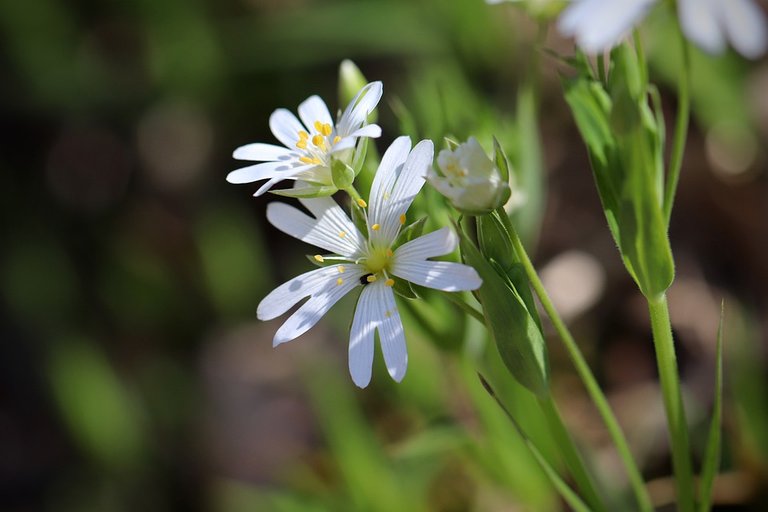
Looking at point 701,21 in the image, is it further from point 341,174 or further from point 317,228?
point 317,228

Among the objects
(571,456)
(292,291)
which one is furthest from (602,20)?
(571,456)

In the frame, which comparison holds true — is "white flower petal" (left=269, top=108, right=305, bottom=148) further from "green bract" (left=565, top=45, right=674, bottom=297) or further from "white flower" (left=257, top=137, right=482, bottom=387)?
"green bract" (left=565, top=45, right=674, bottom=297)

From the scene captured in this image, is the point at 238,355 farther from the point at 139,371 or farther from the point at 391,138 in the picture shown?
the point at 391,138

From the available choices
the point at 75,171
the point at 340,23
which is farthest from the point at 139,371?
the point at 340,23

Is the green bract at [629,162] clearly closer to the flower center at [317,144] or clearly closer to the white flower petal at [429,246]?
the white flower petal at [429,246]

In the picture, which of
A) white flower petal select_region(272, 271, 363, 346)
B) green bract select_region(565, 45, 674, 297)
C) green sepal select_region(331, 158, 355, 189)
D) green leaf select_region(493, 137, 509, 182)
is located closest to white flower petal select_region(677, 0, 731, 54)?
green bract select_region(565, 45, 674, 297)

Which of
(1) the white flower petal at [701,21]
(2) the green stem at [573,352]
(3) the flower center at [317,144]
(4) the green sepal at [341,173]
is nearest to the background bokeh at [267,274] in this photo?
(2) the green stem at [573,352]
